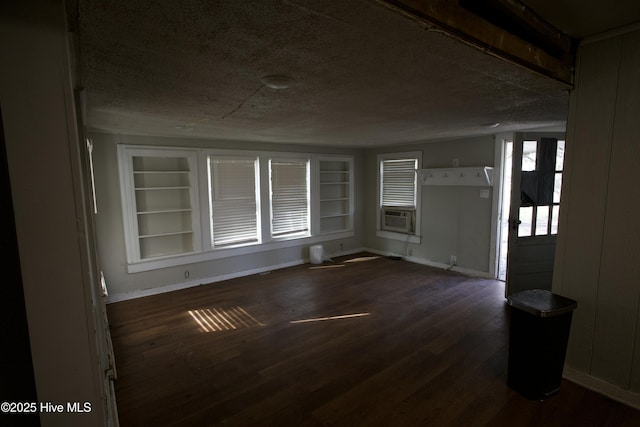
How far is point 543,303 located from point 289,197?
417cm

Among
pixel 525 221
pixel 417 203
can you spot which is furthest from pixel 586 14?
→ pixel 417 203

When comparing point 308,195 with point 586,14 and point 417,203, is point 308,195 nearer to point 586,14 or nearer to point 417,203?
point 417,203

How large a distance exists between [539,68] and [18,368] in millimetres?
2737

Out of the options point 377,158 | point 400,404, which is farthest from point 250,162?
point 400,404

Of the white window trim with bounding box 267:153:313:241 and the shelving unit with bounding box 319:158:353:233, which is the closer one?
the white window trim with bounding box 267:153:313:241

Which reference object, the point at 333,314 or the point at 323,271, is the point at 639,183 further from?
the point at 323,271

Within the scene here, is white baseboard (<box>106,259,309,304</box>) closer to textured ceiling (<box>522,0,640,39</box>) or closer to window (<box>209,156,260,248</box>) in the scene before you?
window (<box>209,156,260,248</box>)

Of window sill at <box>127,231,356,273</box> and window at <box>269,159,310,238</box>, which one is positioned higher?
window at <box>269,159,310,238</box>

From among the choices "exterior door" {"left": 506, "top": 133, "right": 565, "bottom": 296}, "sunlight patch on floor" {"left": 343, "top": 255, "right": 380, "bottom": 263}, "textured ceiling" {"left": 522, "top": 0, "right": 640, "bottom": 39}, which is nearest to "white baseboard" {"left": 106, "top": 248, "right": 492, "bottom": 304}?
"sunlight patch on floor" {"left": 343, "top": 255, "right": 380, "bottom": 263}

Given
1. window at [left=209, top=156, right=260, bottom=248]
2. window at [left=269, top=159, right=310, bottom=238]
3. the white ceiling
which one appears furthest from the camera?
window at [left=269, top=159, right=310, bottom=238]

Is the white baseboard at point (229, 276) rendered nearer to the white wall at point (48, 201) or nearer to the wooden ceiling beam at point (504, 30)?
the wooden ceiling beam at point (504, 30)

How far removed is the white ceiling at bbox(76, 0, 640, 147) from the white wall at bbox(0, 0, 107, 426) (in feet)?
1.32

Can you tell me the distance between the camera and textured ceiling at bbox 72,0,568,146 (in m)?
1.21

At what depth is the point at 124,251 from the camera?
13.5 feet
